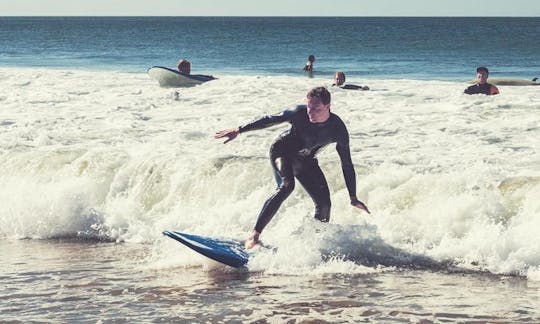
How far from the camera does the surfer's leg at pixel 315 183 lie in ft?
29.4

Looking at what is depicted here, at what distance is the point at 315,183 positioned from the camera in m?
9.01

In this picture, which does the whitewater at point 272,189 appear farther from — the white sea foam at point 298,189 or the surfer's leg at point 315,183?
the surfer's leg at point 315,183

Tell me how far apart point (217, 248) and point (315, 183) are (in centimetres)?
Answer: 124

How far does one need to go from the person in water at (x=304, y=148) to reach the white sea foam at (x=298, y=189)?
0.51 meters

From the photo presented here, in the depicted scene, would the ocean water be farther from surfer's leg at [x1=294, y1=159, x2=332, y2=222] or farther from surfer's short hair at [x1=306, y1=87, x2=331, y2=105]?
surfer's short hair at [x1=306, y1=87, x2=331, y2=105]

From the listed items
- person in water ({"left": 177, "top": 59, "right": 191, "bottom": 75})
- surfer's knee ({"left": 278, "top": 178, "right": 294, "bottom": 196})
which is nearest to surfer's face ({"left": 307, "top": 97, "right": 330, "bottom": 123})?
surfer's knee ({"left": 278, "top": 178, "right": 294, "bottom": 196})

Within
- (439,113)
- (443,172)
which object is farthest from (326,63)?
(443,172)

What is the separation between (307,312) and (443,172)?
541cm

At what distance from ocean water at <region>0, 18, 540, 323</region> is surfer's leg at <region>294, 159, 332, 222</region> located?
19cm

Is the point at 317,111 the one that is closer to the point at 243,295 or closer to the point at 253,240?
the point at 253,240

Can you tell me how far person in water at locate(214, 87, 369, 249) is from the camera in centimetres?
870

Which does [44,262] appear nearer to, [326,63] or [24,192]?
[24,192]

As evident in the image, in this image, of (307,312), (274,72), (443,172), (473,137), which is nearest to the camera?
(307,312)

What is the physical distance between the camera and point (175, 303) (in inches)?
297
